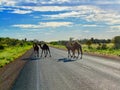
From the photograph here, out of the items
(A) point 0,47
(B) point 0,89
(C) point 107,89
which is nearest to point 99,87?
(C) point 107,89

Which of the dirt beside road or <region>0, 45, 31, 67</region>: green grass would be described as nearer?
the dirt beside road

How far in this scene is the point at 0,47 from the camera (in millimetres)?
106000

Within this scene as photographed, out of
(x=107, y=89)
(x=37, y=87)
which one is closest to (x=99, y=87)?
(x=107, y=89)

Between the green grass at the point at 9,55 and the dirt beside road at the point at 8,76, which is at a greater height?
the dirt beside road at the point at 8,76

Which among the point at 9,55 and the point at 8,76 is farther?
the point at 9,55

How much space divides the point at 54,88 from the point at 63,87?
340mm

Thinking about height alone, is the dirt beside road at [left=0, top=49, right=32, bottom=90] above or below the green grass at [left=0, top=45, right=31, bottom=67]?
above

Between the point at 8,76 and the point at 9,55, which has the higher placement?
the point at 8,76

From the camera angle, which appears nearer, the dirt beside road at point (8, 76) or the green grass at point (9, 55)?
the dirt beside road at point (8, 76)

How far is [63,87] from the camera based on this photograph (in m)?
11.4

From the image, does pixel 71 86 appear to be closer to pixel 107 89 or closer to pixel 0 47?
pixel 107 89

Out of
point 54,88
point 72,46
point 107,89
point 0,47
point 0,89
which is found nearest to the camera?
point 107,89

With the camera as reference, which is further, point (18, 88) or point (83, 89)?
point (18, 88)

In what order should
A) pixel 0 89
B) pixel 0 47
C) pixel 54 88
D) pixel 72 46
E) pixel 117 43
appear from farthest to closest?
pixel 0 47, pixel 117 43, pixel 72 46, pixel 0 89, pixel 54 88
